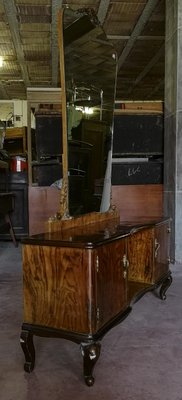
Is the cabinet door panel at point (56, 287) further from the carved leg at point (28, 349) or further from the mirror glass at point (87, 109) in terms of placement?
the mirror glass at point (87, 109)

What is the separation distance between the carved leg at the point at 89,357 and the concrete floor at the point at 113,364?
4 cm

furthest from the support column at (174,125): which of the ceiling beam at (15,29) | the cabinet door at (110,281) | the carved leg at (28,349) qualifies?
the carved leg at (28,349)

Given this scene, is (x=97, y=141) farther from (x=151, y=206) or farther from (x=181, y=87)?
(x=151, y=206)

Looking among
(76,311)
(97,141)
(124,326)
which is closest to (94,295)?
(76,311)

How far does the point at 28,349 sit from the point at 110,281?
47 cm

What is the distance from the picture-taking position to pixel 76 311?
1.45 meters

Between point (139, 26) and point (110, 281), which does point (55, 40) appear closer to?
point (139, 26)

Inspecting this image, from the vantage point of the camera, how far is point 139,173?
153 inches

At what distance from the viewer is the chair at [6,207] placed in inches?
155

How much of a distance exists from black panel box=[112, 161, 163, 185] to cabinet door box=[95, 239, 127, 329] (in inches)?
86.2

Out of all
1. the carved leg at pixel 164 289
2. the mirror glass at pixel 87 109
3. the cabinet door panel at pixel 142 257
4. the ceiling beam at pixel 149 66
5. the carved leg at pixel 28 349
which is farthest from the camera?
the ceiling beam at pixel 149 66

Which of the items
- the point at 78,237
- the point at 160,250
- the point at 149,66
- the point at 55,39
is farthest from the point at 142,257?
the point at 149,66

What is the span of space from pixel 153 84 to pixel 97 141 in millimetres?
5001

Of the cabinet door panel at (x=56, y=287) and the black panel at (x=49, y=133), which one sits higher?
the black panel at (x=49, y=133)
